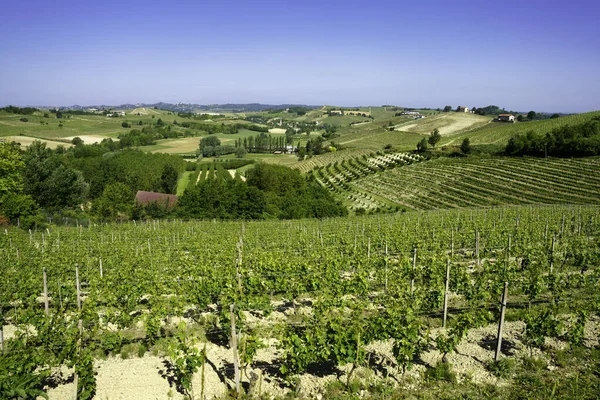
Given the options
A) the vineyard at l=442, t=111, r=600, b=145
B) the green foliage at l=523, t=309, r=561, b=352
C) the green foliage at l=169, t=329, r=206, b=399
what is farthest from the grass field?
the green foliage at l=169, t=329, r=206, b=399

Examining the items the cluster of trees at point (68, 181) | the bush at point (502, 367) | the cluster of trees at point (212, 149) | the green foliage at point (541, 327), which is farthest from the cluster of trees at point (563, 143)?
the cluster of trees at point (212, 149)

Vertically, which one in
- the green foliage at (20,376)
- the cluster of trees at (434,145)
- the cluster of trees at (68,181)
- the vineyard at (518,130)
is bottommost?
the cluster of trees at (68,181)

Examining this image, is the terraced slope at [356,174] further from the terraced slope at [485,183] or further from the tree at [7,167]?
the tree at [7,167]

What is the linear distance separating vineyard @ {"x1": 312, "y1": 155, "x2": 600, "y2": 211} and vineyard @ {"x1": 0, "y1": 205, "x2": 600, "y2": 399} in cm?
2781

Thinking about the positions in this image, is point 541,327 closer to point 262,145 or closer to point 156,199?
point 156,199

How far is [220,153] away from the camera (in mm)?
105938

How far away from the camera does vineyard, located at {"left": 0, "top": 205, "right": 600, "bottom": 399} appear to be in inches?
331

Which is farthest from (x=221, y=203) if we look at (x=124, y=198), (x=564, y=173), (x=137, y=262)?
(x=564, y=173)

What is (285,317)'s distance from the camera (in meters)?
12.4

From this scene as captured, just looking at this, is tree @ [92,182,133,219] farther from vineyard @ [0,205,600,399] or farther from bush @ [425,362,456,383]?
bush @ [425,362,456,383]

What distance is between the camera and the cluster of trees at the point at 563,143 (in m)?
55.7

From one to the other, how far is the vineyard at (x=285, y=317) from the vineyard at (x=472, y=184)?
2781cm

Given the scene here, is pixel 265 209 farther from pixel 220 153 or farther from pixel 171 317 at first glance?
pixel 220 153

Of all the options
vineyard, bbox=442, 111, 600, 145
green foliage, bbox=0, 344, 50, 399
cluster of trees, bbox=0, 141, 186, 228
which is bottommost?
cluster of trees, bbox=0, 141, 186, 228
